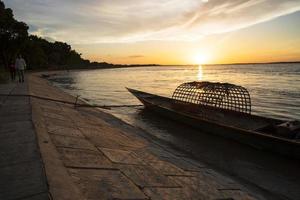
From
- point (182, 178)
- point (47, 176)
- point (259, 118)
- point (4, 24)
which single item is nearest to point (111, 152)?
point (182, 178)

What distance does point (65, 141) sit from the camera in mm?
8297

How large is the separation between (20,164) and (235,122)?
1338 centimetres

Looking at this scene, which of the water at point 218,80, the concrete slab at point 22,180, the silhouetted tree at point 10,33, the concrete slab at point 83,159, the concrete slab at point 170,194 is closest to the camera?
the concrete slab at point 22,180

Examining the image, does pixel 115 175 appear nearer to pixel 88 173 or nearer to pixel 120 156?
pixel 88 173

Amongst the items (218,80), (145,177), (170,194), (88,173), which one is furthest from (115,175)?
(218,80)

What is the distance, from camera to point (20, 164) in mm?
5410

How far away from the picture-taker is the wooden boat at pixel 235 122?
12.0m

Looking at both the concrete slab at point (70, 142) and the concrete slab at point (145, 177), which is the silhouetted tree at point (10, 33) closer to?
the concrete slab at point (70, 142)

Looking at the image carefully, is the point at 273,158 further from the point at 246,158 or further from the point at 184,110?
the point at 184,110

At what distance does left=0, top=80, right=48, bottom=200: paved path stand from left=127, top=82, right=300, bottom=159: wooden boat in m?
9.12

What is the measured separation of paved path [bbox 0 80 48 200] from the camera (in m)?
4.32

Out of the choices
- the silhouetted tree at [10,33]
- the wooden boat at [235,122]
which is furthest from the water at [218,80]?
the silhouetted tree at [10,33]

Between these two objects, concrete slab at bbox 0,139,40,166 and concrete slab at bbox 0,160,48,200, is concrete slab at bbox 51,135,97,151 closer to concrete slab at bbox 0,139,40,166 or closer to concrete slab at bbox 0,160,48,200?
concrete slab at bbox 0,139,40,166

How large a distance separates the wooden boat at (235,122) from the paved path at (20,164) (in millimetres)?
9115
